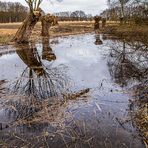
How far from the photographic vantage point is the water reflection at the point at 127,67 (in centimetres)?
1137

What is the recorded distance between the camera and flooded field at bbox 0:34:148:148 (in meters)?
6.35

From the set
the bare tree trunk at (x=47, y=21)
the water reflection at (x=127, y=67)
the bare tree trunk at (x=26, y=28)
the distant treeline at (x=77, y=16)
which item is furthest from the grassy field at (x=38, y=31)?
the distant treeline at (x=77, y=16)

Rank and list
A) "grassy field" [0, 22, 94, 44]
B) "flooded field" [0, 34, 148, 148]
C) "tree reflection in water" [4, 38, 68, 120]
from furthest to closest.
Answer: "grassy field" [0, 22, 94, 44], "tree reflection in water" [4, 38, 68, 120], "flooded field" [0, 34, 148, 148]

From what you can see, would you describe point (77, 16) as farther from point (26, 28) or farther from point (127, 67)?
point (127, 67)

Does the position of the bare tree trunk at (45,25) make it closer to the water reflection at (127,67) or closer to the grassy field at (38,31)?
the grassy field at (38,31)

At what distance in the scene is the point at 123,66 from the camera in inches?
545

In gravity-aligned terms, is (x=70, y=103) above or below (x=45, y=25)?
below

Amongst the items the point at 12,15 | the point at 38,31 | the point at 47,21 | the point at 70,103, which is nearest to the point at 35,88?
the point at 70,103

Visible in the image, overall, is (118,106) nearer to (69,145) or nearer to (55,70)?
(69,145)

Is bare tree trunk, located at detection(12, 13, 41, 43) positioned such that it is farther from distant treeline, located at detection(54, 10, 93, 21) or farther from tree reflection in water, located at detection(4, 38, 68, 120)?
distant treeline, located at detection(54, 10, 93, 21)

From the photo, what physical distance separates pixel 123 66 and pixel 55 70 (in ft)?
9.33

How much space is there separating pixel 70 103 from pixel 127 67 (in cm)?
558

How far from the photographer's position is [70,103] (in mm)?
8516

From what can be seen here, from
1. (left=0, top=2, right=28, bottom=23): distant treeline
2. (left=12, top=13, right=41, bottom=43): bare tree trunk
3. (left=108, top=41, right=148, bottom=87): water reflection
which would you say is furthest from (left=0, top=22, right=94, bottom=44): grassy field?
(left=0, top=2, right=28, bottom=23): distant treeline
